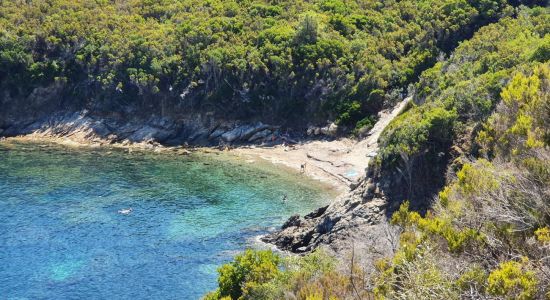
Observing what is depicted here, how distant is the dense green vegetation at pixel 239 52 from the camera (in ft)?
296

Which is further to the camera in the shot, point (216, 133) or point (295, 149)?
point (216, 133)

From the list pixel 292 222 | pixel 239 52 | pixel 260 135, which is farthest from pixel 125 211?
pixel 239 52

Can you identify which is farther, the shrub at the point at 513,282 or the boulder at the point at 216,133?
the boulder at the point at 216,133

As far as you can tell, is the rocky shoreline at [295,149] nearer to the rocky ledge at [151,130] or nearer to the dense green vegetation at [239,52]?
the rocky ledge at [151,130]

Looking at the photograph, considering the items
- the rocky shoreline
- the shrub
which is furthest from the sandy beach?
the shrub

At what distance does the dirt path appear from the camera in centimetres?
7456

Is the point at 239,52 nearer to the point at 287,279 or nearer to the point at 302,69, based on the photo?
the point at 302,69

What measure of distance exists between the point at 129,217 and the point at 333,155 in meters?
29.5

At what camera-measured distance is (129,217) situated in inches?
2499

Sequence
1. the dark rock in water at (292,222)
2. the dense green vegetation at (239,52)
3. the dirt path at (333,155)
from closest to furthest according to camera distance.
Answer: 1. the dark rock in water at (292,222)
2. the dirt path at (333,155)
3. the dense green vegetation at (239,52)

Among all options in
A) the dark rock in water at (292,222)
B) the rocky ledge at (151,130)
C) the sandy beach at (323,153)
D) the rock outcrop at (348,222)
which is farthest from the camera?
the rocky ledge at (151,130)

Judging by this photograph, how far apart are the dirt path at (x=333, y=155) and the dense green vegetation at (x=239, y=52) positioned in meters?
4.35

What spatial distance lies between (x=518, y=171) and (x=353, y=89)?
6365 cm

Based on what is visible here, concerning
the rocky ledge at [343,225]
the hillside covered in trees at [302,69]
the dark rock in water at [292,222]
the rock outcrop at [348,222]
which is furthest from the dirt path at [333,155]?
the rocky ledge at [343,225]
